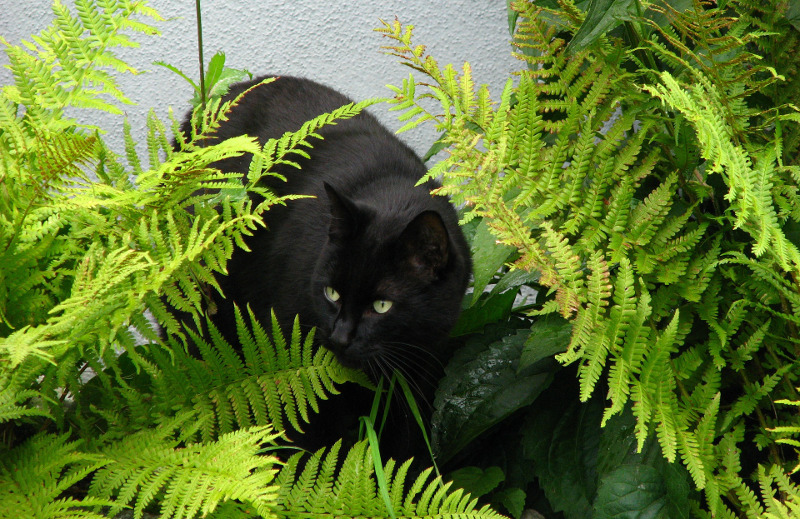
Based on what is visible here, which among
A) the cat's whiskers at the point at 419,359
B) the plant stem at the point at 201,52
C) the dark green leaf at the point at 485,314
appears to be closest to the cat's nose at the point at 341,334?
the cat's whiskers at the point at 419,359

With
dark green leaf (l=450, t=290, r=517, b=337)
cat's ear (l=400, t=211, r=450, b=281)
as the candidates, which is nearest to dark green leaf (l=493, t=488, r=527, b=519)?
dark green leaf (l=450, t=290, r=517, b=337)

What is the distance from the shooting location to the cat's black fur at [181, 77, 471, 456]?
167 cm

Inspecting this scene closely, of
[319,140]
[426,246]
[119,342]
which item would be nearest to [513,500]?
[426,246]

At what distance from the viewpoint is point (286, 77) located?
2373 mm

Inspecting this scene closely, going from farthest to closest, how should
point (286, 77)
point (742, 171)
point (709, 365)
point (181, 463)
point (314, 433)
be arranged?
point (286, 77) → point (314, 433) → point (709, 365) → point (742, 171) → point (181, 463)

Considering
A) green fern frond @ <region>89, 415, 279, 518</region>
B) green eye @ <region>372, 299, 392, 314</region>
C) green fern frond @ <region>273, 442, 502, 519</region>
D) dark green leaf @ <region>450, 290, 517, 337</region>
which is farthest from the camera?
dark green leaf @ <region>450, 290, 517, 337</region>

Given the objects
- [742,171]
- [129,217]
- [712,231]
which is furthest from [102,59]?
[712,231]

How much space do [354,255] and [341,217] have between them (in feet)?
0.34

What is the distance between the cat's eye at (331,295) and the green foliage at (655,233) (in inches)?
14.1

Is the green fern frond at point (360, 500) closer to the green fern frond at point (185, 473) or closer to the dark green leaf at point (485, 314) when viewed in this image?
the green fern frond at point (185, 473)

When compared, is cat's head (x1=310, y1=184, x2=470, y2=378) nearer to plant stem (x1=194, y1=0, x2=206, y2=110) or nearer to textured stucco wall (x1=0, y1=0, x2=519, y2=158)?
plant stem (x1=194, y1=0, x2=206, y2=110)

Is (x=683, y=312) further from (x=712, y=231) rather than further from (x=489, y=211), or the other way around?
(x=489, y=211)

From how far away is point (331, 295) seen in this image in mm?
1738

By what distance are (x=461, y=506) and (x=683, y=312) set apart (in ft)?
2.08
